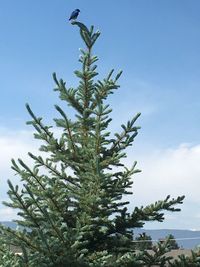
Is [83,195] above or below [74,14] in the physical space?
below

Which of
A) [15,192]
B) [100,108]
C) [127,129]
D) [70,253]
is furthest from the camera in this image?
[127,129]

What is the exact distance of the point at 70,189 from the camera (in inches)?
287

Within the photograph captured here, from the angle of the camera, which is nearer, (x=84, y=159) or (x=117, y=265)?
(x=117, y=265)

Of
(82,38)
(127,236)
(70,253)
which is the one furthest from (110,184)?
(82,38)

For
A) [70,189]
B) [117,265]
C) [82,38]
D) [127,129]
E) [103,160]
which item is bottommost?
[117,265]

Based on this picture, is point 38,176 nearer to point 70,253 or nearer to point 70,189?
point 70,189

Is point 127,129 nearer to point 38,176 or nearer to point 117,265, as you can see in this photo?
point 38,176

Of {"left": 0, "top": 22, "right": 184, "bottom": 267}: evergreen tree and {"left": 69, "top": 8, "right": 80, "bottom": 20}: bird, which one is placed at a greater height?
{"left": 69, "top": 8, "right": 80, "bottom": 20}: bird

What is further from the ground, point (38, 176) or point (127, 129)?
point (127, 129)

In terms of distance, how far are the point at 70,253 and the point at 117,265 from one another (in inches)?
29.6

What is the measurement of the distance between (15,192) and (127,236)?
241cm

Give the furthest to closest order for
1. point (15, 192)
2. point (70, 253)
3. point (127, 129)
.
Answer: point (127, 129) < point (70, 253) < point (15, 192)

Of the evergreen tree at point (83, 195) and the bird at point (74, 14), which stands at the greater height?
the bird at point (74, 14)

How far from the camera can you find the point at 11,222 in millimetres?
7227
